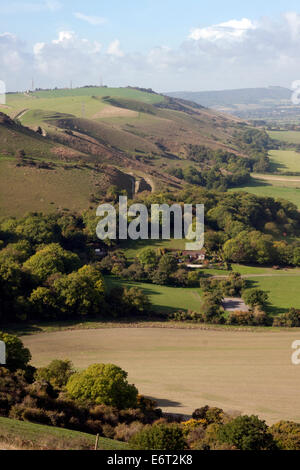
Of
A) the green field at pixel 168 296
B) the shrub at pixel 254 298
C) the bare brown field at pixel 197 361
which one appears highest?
the shrub at pixel 254 298

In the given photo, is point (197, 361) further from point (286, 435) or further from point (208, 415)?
point (286, 435)

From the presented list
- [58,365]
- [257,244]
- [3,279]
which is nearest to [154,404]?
[58,365]

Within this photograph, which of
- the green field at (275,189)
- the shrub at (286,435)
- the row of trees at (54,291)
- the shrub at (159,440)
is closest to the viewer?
the shrub at (159,440)

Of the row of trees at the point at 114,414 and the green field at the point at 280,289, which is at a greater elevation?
the row of trees at the point at 114,414

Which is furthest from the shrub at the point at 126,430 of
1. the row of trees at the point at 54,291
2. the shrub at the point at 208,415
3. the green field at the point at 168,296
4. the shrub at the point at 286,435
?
the green field at the point at 168,296

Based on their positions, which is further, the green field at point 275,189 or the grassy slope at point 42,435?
the green field at point 275,189

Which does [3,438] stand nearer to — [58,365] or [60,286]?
[58,365]

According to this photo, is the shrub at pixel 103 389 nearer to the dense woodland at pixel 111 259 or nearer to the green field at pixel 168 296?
the dense woodland at pixel 111 259
